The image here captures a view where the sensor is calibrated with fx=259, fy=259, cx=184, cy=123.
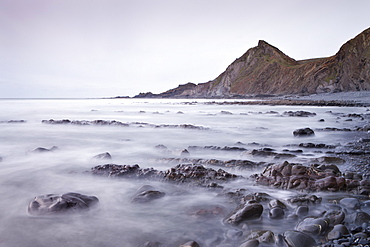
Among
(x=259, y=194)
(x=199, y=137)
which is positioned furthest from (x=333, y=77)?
(x=259, y=194)

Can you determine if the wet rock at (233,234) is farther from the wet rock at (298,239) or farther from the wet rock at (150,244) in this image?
the wet rock at (150,244)

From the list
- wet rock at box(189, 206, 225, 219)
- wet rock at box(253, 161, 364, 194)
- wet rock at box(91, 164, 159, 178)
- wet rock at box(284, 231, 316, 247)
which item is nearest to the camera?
wet rock at box(284, 231, 316, 247)

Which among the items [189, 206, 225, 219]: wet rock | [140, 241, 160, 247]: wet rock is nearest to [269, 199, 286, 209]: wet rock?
[189, 206, 225, 219]: wet rock

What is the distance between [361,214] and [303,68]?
84.5m

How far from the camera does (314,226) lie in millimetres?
2334

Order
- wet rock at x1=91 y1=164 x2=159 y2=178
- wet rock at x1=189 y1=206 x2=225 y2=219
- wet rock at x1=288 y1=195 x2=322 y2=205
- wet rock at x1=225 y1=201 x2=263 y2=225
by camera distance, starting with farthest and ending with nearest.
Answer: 1. wet rock at x1=91 y1=164 x2=159 y2=178
2. wet rock at x1=288 y1=195 x2=322 y2=205
3. wet rock at x1=189 y1=206 x2=225 y2=219
4. wet rock at x1=225 y1=201 x2=263 y2=225

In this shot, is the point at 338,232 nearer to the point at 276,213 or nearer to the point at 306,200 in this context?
the point at 276,213

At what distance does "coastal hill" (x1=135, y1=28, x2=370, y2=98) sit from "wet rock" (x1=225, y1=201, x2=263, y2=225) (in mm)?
62950

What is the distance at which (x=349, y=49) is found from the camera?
190 ft

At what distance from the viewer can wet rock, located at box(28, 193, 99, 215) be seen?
2941mm

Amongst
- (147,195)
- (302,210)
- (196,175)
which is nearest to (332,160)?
(302,210)

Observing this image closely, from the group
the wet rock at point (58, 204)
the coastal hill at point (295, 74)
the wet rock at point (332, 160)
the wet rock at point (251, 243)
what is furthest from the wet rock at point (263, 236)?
the coastal hill at point (295, 74)

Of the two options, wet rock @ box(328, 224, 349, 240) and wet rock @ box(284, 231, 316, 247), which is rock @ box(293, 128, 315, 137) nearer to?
wet rock @ box(328, 224, 349, 240)

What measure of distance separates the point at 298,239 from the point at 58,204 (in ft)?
8.36
